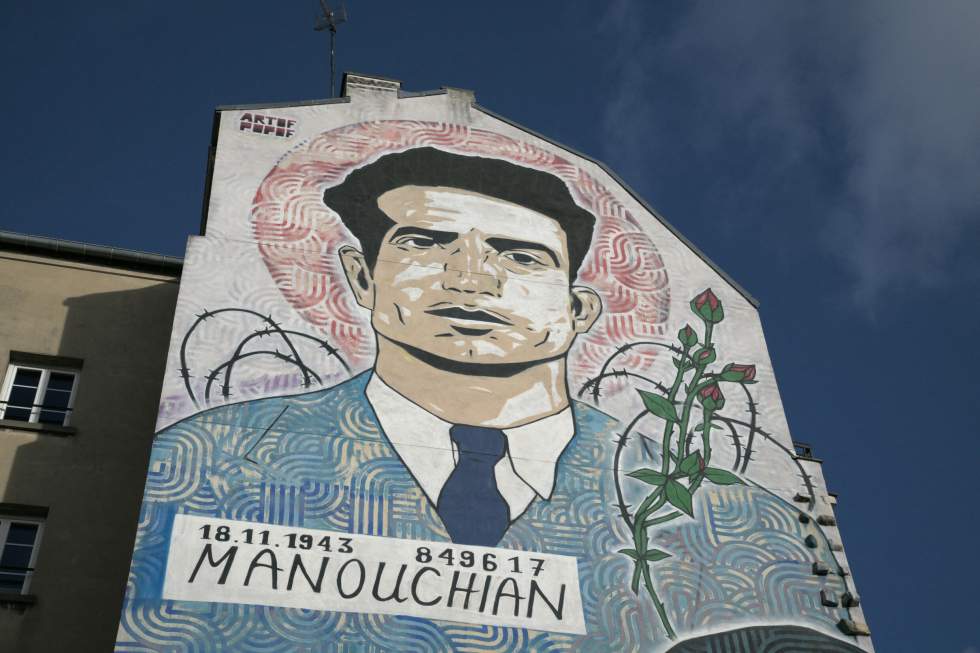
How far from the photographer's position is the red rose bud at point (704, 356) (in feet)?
70.2

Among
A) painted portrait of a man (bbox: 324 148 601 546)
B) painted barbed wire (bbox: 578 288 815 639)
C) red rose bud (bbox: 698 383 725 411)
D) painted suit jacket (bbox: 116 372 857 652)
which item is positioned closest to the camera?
painted suit jacket (bbox: 116 372 857 652)

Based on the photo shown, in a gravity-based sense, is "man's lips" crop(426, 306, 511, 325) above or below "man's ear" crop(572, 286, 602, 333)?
below

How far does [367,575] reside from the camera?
55.2 feet

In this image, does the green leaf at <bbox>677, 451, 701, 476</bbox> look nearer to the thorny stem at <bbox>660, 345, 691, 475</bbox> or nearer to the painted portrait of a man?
the thorny stem at <bbox>660, 345, 691, 475</bbox>

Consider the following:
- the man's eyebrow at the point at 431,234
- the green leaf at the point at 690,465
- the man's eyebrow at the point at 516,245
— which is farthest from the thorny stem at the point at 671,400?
the man's eyebrow at the point at 431,234

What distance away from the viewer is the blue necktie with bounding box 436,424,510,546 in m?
17.8

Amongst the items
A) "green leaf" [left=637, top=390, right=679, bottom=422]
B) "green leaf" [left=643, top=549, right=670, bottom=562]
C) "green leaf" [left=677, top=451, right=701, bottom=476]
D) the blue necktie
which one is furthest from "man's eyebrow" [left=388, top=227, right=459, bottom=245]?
"green leaf" [left=643, top=549, right=670, bottom=562]

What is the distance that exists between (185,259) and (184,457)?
12.8ft

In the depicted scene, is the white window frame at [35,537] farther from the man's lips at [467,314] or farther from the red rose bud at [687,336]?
the red rose bud at [687,336]

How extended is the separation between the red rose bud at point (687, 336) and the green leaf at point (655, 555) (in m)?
4.59

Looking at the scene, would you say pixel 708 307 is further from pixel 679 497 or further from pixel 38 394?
pixel 38 394

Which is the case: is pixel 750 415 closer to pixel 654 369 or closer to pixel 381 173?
pixel 654 369

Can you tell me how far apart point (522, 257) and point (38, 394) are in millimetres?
8848

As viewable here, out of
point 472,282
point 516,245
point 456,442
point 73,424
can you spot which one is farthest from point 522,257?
point 73,424
